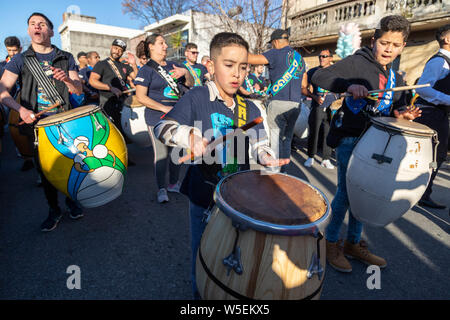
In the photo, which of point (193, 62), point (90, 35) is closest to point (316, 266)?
point (193, 62)

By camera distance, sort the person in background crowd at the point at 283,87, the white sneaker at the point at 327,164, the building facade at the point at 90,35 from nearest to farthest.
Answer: the person in background crowd at the point at 283,87, the white sneaker at the point at 327,164, the building facade at the point at 90,35

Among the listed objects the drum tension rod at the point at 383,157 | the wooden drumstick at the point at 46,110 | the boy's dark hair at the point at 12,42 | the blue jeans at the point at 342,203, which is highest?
the boy's dark hair at the point at 12,42

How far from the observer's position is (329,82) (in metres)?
2.36

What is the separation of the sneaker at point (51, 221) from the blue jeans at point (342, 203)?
9.72 feet

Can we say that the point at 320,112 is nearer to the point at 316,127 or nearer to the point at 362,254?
the point at 316,127

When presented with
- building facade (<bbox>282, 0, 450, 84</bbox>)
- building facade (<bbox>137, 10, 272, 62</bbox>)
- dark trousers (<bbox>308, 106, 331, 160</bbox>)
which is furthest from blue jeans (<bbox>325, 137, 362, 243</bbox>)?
building facade (<bbox>137, 10, 272, 62</bbox>)

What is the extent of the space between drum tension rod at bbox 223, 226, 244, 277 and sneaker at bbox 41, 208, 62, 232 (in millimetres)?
2598

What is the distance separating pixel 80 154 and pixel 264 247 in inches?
80.9

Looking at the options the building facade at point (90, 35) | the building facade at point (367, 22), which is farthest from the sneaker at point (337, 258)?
the building facade at point (90, 35)

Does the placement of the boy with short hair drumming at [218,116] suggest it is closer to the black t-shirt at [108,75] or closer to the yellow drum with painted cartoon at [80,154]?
the yellow drum with painted cartoon at [80,154]

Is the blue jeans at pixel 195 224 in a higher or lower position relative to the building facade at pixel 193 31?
lower

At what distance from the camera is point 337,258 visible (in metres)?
2.52

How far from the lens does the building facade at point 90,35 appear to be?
94.0 ft

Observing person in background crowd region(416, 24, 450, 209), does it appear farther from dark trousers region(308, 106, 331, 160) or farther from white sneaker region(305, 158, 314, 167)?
white sneaker region(305, 158, 314, 167)
